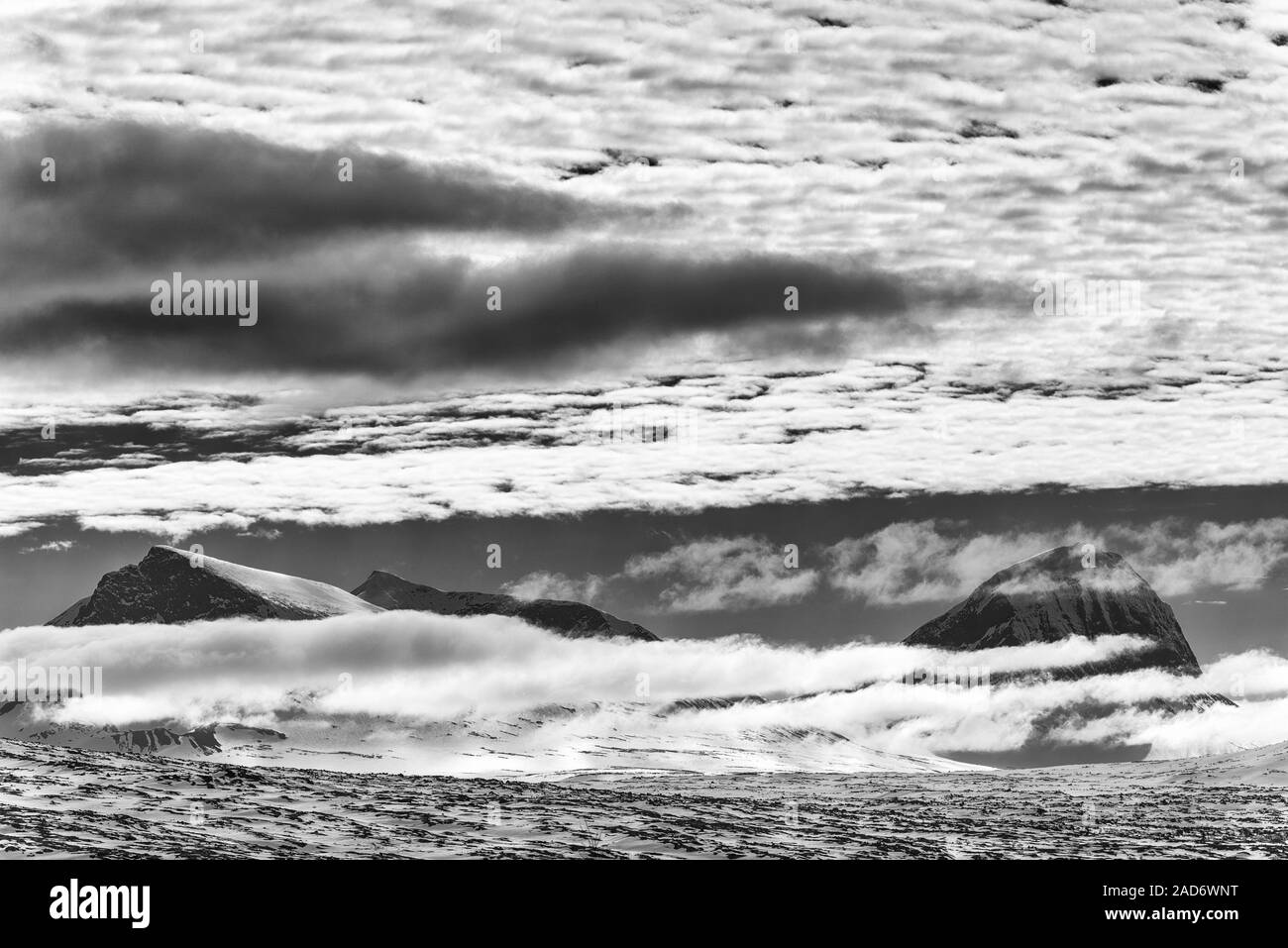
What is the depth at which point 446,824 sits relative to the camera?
82500 mm

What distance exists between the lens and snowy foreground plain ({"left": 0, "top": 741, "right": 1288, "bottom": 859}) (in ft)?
234

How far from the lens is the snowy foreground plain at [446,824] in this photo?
71.4 m
